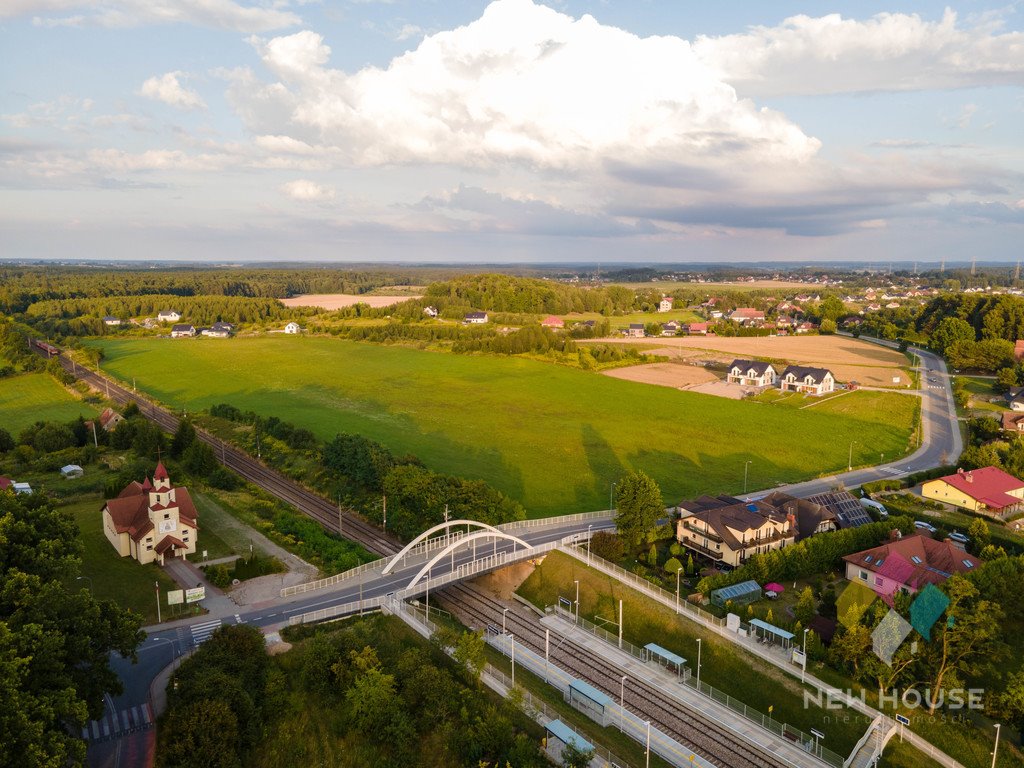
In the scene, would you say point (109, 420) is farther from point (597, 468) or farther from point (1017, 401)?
point (1017, 401)

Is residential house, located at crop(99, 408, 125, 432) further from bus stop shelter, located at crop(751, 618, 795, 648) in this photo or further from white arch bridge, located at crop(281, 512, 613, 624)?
bus stop shelter, located at crop(751, 618, 795, 648)

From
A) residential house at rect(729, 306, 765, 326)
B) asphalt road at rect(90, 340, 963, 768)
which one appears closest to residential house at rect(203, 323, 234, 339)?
residential house at rect(729, 306, 765, 326)

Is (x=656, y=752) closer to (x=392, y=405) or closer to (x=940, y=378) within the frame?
(x=392, y=405)

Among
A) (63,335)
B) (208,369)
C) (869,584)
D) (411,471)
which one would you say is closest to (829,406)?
(869,584)

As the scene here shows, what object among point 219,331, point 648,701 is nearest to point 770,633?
point 648,701

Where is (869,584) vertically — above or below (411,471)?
below
